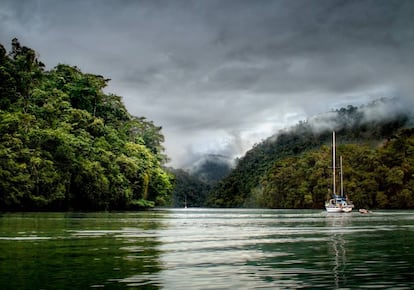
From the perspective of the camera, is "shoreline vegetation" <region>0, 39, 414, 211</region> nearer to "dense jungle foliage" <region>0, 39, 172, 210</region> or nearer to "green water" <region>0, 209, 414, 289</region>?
"dense jungle foliage" <region>0, 39, 172, 210</region>

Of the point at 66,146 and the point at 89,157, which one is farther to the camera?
the point at 89,157

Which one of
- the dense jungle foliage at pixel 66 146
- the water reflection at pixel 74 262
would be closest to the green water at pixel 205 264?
the water reflection at pixel 74 262

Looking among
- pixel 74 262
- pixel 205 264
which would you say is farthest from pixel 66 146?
pixel 205 264

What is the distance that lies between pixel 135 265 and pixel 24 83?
85.9m

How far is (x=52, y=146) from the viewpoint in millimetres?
85938

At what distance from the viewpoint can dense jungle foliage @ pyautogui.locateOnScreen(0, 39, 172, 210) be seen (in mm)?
78312

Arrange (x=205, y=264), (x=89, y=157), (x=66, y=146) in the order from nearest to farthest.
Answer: (x=205, y=264) → (x=66, y=146) → (x=89, y=157)

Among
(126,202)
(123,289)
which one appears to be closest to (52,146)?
(126,202)

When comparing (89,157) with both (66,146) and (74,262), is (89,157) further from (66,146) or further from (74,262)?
(74,262)

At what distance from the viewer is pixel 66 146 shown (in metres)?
86.5

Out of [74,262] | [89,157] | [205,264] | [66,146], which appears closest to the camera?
[205,264]

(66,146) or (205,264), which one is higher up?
(66,146)

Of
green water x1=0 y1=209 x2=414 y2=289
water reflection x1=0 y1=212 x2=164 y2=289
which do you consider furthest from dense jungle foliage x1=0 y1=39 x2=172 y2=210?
green water x1=0 y1=209 x2=414 y2=289

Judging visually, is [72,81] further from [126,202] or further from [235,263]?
[235,263]
